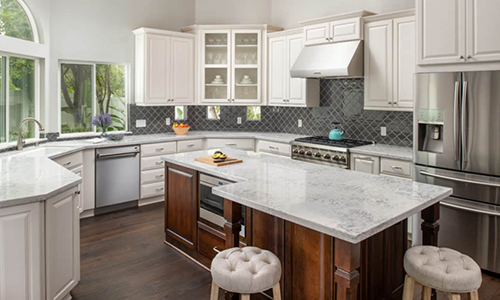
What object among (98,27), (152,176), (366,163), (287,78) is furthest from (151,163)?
(366,163)

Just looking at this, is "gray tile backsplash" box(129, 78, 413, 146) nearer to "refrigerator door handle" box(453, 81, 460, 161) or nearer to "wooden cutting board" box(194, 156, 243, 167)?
"refrigerator door handle" box(453, 81, 460, 161)

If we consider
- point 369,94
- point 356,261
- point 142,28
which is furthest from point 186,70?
point 356,261

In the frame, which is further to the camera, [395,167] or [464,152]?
[395,167]

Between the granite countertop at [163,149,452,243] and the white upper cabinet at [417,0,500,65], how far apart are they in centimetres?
147

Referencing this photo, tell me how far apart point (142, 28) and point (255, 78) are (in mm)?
1861

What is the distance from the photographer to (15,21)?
4641mm

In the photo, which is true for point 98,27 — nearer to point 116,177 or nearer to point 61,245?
point 116,177

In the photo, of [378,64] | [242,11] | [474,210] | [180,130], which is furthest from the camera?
[242,11]

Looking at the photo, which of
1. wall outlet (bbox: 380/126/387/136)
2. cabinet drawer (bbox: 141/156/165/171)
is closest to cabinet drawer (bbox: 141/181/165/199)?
cabinet drawer (bbox: 141/156/165/171)

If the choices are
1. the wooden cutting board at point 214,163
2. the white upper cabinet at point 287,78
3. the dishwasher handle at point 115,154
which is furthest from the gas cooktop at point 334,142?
the dishwasher handle at point 115,154

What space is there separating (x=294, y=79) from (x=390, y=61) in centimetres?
150

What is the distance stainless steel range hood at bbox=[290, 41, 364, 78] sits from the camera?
470cm

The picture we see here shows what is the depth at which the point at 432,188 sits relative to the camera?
2623 mm

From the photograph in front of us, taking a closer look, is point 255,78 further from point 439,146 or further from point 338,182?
point 338,182
